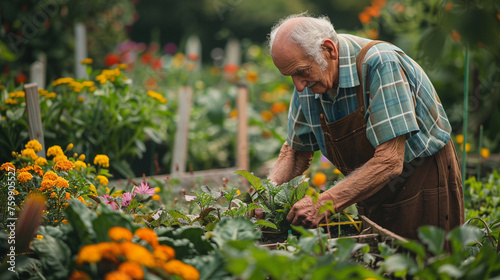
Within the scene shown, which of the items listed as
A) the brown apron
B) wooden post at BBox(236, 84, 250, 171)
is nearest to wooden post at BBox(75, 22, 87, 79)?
wooden post at BBox(236, 84, 250, 171)

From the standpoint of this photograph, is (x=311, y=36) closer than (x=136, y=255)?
No

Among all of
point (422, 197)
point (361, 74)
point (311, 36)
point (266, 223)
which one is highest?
point (311, 36)

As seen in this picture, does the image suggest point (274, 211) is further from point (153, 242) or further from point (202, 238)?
point (153, 242)

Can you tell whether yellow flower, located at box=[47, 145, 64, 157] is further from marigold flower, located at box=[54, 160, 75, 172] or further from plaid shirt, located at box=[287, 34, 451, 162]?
plaid shirt, located at box=[287, 34, 451, 162]

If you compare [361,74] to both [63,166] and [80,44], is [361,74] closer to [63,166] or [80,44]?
[63,166]

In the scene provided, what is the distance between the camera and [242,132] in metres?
4.65

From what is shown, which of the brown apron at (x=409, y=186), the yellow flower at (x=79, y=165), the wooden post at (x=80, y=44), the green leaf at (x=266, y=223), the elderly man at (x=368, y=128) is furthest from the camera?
the wooden post at (x=80, y=44)

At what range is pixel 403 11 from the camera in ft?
18.1

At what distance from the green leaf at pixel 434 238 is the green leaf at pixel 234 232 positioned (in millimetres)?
444

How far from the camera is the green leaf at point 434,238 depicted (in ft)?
4.00

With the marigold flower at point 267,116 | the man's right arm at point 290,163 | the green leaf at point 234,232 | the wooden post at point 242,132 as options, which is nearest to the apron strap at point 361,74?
the man's right arm at point 290,163

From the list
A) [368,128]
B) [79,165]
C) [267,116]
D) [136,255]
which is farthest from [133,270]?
[267,116]

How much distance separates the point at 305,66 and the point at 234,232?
0.77 m

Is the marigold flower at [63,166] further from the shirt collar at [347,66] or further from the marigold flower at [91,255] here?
the shirt collar at [347,66]
